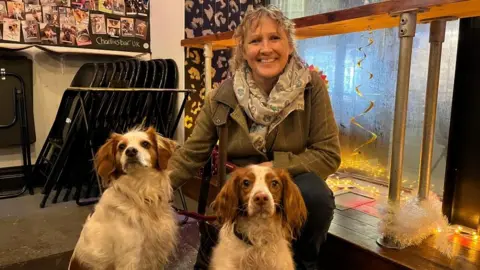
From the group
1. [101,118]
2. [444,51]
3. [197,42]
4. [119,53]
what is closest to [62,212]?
[101,118]

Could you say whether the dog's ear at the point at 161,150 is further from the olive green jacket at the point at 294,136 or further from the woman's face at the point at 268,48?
the woman's face at the point at 268,48

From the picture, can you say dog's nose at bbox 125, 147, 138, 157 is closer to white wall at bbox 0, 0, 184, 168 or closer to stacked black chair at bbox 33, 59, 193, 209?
stacked black chair at bbox 33, 59, 193, 209

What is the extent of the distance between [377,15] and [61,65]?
2673 millimetres

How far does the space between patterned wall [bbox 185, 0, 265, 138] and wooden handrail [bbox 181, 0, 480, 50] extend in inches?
61.3

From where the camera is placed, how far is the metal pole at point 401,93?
1.66 metres

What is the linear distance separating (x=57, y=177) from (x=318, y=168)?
7.19ft

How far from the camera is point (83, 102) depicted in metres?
2.85

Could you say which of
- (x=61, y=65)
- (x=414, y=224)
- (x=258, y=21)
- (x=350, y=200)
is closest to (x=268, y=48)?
(x=258, y=21)

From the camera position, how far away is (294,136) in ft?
5.75

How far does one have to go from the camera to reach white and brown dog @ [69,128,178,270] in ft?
5.16

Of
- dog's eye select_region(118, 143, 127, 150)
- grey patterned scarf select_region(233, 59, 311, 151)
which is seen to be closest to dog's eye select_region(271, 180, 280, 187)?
grey patterned scarf select_region(233, 59, 311, 151)

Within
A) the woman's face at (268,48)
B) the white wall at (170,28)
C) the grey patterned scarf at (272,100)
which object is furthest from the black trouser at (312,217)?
the white wall at (170,28)

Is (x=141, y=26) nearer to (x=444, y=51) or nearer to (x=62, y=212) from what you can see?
(x=62, y=212)

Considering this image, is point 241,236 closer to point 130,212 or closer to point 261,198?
point 261,198
